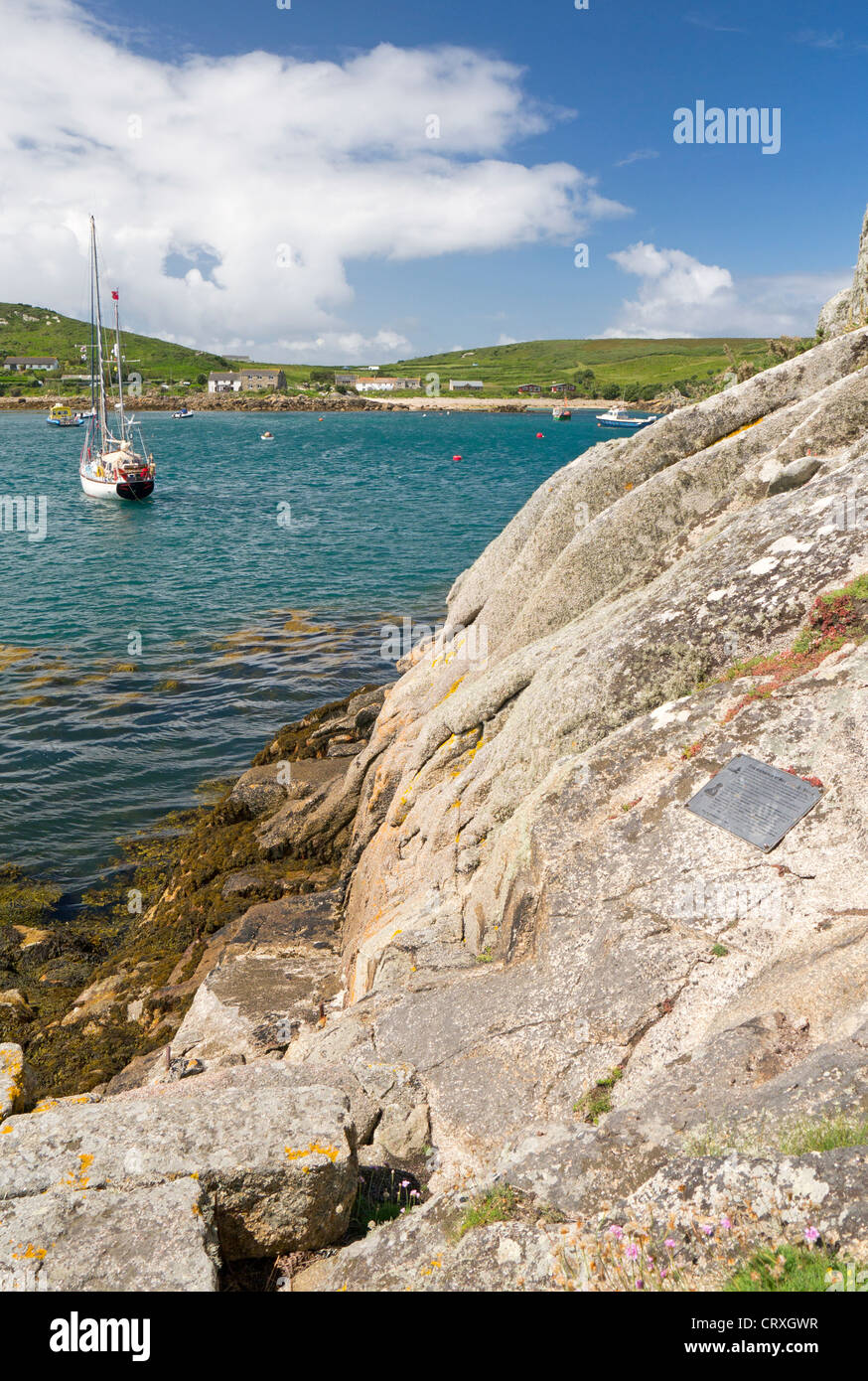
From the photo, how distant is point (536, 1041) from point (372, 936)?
4.91 meters

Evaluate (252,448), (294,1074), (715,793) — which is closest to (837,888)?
(715,793)

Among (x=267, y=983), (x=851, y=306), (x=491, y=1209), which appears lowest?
(x=267, y=983)

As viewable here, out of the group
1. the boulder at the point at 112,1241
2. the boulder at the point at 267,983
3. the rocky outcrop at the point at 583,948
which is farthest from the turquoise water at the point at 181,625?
the boulder at the point at 112,1241

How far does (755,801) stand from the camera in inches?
339

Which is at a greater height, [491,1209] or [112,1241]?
[112,1241]

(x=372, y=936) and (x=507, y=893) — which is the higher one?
(x=507, y=893)

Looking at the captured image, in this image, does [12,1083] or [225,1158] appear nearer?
[225,1158]

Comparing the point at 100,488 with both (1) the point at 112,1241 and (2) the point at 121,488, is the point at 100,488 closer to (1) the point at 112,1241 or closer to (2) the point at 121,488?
(2) the point at 121,488

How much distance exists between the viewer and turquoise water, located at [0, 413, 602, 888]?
25.6 m

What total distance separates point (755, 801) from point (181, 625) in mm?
35983

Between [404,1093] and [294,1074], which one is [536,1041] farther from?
[294,1074]

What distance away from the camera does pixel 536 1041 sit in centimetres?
799

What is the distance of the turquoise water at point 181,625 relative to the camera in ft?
84.0

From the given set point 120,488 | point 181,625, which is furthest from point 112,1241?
point 120,488
